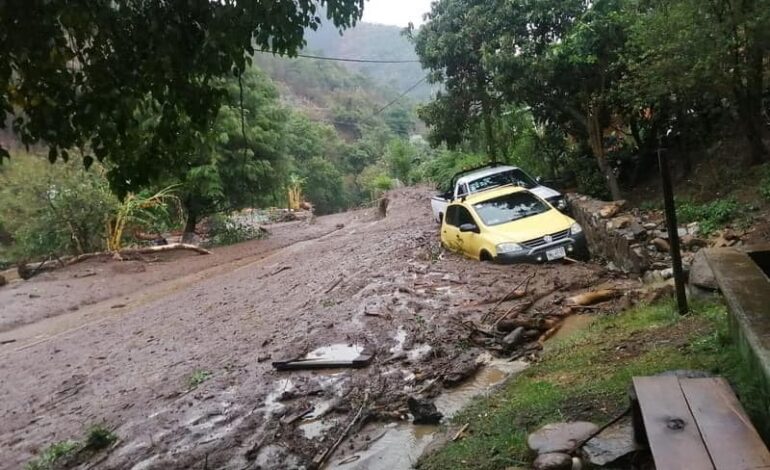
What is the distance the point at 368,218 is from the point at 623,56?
63.3 ft

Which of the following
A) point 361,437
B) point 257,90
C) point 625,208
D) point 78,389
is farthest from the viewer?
point 257,90

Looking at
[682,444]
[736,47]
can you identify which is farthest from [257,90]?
[682,444]

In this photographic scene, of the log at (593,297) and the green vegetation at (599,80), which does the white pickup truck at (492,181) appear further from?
the log at (593,297)

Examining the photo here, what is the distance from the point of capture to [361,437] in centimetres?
587

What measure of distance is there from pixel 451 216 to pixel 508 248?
8.93 ft

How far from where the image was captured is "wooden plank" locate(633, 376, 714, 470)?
2862 millimetres

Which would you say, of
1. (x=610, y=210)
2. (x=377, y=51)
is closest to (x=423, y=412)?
(x=610, y=210)

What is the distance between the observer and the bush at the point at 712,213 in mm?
10281

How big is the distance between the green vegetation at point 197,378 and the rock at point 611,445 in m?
5.13

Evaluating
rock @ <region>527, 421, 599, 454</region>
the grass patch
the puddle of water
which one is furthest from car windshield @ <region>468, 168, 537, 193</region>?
rock @ <region>527, 421, 599, 454</region>

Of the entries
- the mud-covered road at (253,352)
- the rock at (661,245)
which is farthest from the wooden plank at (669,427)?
the rock at (661,245)

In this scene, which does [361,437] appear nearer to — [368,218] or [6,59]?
[6,59]

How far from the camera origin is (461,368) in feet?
23.4

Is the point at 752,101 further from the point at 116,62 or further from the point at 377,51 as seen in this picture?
the point at 377,51
